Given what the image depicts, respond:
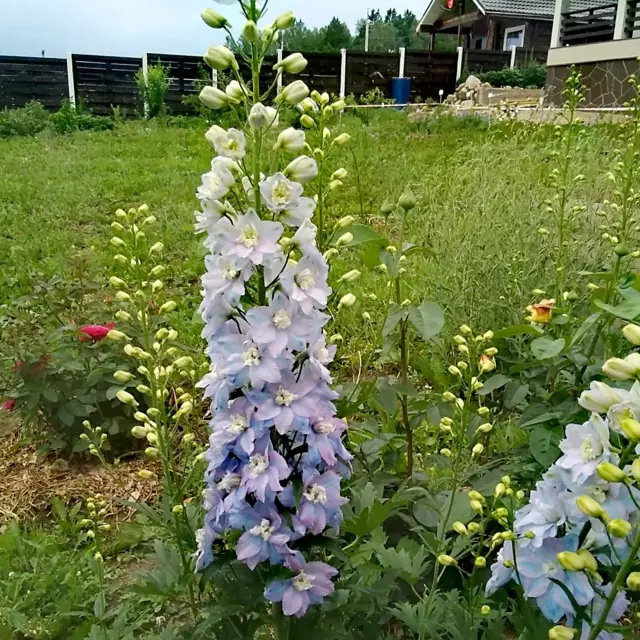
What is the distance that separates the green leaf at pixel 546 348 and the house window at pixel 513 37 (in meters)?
26.7

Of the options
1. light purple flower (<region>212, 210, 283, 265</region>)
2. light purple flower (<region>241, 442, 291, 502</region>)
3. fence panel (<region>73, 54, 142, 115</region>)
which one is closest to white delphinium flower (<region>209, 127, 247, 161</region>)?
light purple flower (<region>212, 210, 283, 265</region>)

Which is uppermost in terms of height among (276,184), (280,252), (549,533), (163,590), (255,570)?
(276,184)

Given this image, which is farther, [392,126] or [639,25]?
[639,25]

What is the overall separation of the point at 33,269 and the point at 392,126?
7.23m

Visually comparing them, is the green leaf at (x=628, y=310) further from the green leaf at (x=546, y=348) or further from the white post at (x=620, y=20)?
the white post at (x=620, y=20)

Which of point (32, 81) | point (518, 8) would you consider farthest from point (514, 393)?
point (518, 8)

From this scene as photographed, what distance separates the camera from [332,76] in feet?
57.7

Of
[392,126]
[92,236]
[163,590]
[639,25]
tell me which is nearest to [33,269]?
[92,236]

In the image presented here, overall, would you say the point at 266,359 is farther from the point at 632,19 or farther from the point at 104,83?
the point at 104,83

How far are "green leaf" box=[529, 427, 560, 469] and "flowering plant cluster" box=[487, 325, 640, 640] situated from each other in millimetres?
428

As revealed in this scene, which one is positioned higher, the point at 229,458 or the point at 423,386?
the point at 229,458

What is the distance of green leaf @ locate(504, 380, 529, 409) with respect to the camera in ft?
5.99

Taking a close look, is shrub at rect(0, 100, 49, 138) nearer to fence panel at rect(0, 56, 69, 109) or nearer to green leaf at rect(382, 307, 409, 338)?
fence panel at rect(0, 56, 69, 109)

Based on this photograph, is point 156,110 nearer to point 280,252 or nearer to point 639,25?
point 639,25
